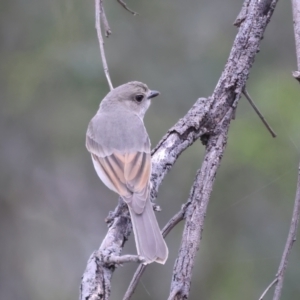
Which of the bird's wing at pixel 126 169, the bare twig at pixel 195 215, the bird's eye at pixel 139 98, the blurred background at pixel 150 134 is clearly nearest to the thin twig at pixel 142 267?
the bare twig at pixel 195 215

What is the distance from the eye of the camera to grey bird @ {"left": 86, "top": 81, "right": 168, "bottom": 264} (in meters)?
3.76

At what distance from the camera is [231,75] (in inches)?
154

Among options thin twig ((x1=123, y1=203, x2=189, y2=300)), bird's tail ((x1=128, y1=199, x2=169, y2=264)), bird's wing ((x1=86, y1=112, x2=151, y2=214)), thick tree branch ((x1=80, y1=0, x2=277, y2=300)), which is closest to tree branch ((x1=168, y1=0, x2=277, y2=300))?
thick tree branch ((x1=80, y1=0, x2=277, y2=300))

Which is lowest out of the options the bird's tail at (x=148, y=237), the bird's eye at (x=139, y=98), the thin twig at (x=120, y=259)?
the thin twig at (x=120, y=259)

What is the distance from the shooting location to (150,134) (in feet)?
26.0

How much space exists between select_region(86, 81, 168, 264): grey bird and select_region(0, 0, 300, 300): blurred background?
1706mm

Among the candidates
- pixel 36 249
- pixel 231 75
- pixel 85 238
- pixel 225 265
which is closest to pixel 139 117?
pixel 231 75

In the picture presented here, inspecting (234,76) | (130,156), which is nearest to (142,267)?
(234,76)

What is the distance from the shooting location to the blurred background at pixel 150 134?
24.5ft

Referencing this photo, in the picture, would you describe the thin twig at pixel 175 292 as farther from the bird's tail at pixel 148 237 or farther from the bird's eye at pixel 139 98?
the bird's eye at pixel 139 98

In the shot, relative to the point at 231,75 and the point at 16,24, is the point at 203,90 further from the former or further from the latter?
the point at 231,75

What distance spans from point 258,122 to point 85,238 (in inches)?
121

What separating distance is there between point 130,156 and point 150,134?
124 inches

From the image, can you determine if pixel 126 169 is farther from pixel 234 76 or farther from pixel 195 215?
pixel 195 215
